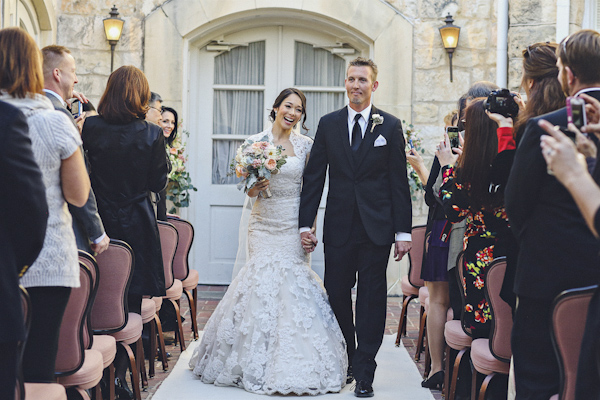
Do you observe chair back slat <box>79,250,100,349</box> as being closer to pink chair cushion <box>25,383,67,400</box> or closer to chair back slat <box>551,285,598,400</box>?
pink chair cushion <box>25,383,67,400</box>

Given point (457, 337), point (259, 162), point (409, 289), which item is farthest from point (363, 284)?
point (409, 289)

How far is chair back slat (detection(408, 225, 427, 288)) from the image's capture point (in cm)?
557

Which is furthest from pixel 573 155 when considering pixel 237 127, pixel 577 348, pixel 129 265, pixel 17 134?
pixel 237 127

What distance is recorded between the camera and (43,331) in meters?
2.77

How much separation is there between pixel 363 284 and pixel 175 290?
1607 mm

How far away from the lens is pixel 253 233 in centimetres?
495

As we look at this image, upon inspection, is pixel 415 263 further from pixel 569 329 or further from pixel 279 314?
pixel 569 329

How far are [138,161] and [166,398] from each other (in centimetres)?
149

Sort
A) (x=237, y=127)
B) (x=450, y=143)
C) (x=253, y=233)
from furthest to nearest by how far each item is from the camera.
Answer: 1. (x=237, y=127)
2. (x=253, y=233)
3. (x=450, y=143)

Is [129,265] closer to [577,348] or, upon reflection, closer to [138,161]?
[138,161]

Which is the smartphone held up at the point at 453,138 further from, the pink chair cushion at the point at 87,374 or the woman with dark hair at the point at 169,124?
the woman with dark hair at the point at 169,124

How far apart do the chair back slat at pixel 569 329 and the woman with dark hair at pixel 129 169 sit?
2.79m

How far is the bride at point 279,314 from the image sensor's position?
174 inches

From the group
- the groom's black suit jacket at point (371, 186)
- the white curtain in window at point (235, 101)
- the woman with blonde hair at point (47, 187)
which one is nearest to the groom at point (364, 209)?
the groom's black suit jacket at point (371, 186)
